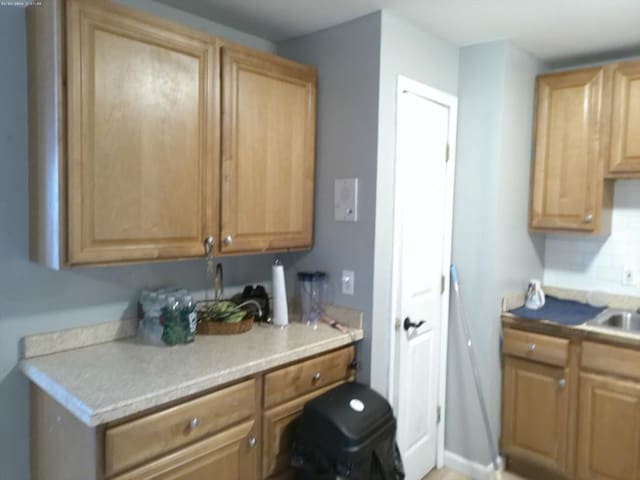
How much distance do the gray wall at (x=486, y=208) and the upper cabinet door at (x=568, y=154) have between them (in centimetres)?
9

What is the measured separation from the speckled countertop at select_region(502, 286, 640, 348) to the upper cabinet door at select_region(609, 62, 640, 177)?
0.80 metres

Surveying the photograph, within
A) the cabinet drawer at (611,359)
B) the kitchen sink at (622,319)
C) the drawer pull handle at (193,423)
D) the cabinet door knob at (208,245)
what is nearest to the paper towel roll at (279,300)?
the cabinet door knob at (208,245)

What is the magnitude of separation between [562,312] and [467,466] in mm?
1040

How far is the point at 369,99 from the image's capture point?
216 centimetres

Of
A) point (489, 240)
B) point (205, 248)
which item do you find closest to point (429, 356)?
point (489, 240)

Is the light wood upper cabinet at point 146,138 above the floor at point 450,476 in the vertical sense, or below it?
above

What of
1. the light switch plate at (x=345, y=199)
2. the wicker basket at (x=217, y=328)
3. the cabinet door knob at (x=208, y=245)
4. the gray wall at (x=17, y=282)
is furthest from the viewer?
the light switch plate at (x=345, y=199)

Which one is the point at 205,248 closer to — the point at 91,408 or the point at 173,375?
the point at 173,375

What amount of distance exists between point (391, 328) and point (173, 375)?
1083 mm

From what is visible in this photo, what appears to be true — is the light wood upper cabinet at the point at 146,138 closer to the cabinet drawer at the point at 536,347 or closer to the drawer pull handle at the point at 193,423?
the drawer pull handle at the point at 193,423

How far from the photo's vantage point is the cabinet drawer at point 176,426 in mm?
1396

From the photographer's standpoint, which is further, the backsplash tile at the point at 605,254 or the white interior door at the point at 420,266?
the backsplash tile at the point at 605,254

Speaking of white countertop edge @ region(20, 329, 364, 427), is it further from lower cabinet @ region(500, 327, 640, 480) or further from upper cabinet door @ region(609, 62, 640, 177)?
upper cabinet door @ region(609, 62, 640, 177)

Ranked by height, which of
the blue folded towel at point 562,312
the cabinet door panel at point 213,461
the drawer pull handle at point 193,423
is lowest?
the cabinet door panel at point 213,461
